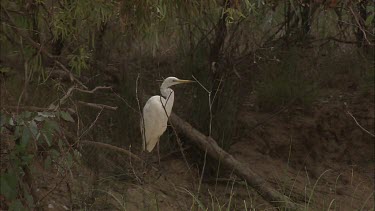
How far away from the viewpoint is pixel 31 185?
8.90 ft

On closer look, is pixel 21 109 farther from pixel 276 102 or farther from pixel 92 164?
pixel 276 102

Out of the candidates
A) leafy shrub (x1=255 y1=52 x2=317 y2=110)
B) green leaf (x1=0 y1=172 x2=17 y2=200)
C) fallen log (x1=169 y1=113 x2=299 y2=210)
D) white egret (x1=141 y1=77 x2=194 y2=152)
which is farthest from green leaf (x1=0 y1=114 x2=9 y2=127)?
leafy shrub (x1=255 y1=52 x2=317 y2=110)

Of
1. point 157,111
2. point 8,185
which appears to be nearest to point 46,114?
point 8,185

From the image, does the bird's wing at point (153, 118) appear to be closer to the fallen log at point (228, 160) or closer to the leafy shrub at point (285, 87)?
the fallen log at point (228, 160)

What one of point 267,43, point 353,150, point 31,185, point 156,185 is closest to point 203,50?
point 267,43

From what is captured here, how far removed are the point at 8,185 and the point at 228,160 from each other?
78.4 inches

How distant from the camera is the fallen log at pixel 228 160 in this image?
3904 millimetres

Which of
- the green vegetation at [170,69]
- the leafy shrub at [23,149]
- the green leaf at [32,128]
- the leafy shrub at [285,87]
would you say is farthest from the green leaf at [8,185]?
the leafy shrub at [285,87]

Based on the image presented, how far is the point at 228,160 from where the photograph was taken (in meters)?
4.16

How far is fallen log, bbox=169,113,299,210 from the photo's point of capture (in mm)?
3904

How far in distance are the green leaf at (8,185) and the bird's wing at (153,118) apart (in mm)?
1161

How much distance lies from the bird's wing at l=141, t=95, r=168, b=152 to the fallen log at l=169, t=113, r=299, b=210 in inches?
8.4

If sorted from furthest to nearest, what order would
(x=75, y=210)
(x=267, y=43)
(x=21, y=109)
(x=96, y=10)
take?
(x=267, y=43), (x=75, y=210), (x=96, y=10), (x=21, y=109)

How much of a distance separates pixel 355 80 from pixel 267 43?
109 cm
